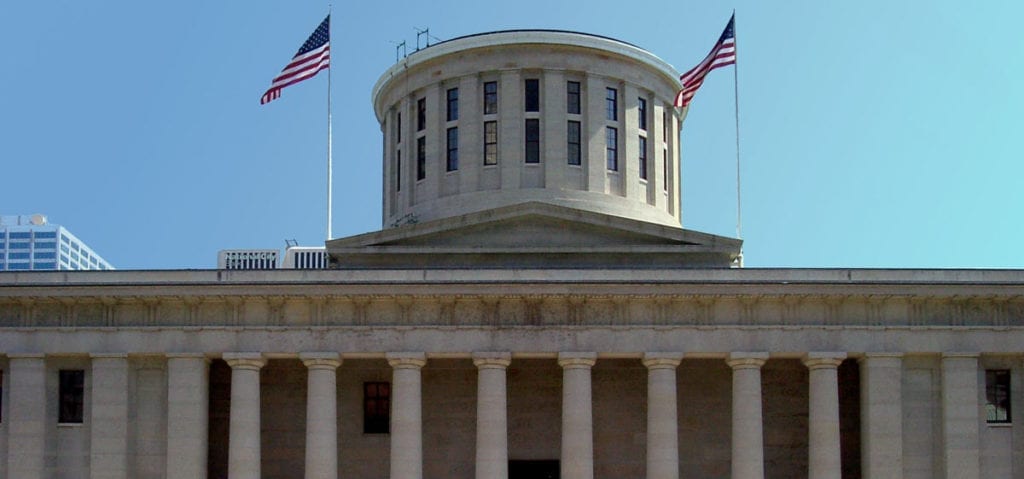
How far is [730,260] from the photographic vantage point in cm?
4975

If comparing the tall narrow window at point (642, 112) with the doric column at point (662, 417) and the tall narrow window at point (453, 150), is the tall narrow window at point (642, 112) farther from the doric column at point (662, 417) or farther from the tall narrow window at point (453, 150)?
the doric column at point (662, 417)

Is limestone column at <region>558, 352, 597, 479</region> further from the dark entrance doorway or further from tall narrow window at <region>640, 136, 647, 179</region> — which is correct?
tall narrow window at <region>640, 136, 647, 179</region>

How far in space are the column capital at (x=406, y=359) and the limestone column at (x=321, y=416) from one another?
6.08ft

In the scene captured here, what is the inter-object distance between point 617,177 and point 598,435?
11.6 metres

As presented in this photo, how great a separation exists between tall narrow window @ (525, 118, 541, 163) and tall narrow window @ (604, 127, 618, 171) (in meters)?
2.84

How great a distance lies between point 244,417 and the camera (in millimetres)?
44531

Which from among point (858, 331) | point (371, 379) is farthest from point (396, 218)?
point (858, 331)

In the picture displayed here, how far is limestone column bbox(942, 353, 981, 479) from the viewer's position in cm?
4456

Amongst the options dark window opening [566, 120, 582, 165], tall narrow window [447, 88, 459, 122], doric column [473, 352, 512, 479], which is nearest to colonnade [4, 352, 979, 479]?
doric column [473, 352, 512, 479]

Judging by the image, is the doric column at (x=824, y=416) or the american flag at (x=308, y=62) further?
the american flag at (x=308, y=62)

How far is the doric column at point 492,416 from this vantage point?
44250mm

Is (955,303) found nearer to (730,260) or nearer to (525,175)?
(730,260)

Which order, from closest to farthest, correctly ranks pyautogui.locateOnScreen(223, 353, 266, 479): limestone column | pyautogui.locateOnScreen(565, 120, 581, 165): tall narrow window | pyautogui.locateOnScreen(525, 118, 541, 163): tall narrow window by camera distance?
1. pyautogui.locateOnScreen(223, 353, 266, 479): limestone column
2. pyautogui.locateOnScreen(525, 118, 541, 163): tall narrow window
3. pyautogui.locateOnScreen(565, 120, 581, 165): tall narrow window

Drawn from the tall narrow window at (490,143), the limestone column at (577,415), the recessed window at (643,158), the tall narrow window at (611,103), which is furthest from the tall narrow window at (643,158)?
the limestone column at (577,415)
